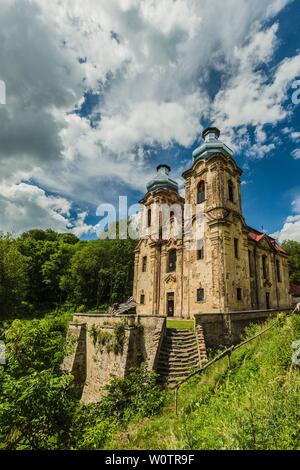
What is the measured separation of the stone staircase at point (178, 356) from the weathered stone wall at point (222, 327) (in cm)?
83

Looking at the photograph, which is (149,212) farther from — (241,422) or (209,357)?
(241,422)

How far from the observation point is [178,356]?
12.6 meters

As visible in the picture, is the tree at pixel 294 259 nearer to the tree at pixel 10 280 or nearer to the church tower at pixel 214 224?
the church tower at pixel 214 224

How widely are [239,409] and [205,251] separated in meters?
15.3

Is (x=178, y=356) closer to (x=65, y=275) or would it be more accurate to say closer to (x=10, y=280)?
(x=10, y=280)

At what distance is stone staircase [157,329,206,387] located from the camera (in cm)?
1167

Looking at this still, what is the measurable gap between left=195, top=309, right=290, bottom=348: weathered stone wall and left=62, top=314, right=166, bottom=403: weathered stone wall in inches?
96.7

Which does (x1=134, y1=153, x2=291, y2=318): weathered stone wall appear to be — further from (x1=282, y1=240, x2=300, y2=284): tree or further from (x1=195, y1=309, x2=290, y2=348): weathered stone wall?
(x1=282, y1=240, x2=300, y2=284): tree

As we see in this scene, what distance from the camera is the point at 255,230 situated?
27312 millimetres

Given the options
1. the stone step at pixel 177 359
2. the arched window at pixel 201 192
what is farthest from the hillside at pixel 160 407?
the arched window at pixel 201 192

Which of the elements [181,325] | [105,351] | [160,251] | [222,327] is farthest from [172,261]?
[105,351]

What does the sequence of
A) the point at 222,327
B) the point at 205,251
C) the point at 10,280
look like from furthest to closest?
the point at 10,280 → the point at 205,251 → the point at 222,327

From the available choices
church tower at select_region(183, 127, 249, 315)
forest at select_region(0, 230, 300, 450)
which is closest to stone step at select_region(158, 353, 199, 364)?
forest at select_region(0, 230, 300, 450)

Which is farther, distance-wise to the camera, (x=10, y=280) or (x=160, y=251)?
(x=10, y=280)
